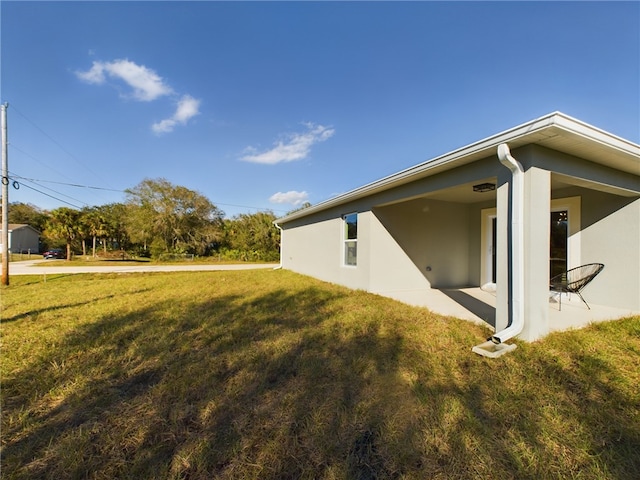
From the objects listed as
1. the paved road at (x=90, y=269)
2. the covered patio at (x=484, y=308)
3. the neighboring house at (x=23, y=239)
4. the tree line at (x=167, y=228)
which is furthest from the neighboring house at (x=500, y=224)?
the neighboring house at (x=23, y=239)

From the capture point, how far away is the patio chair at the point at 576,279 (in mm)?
4645

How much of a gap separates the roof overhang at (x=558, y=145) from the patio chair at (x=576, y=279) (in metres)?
1.72

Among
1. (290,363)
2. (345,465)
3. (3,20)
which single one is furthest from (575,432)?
(3,20)

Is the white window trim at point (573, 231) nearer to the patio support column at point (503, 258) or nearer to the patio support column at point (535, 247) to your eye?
the patio support column at point (535, 247)

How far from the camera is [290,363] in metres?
2.90

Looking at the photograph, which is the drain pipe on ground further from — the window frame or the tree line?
the tree line

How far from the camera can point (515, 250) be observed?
131 inches

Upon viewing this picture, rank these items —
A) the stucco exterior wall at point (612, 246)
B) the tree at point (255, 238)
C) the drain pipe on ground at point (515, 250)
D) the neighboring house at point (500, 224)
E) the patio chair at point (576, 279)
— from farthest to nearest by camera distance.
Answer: the tree at point (255, 238), the patio chair at point (576, 279), the stucco exterior wall at point (612, 246), the neighboring house at point (500, 224), the drain pipe on ground at point (515, 250)

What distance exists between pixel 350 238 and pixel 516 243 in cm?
463

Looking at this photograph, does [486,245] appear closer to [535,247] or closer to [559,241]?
[559,241]

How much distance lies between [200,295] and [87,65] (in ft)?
25.9

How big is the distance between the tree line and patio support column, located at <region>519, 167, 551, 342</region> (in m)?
21.0

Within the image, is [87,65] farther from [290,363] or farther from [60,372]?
[290,363]

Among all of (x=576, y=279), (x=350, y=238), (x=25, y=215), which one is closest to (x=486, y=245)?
(x=576, y=279)
